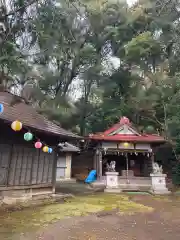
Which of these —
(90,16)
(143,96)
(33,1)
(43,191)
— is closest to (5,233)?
(43,191)

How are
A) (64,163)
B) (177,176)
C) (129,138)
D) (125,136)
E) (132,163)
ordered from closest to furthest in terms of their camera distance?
1. (177,176)
2. (129,138)
3. (125,136)
4. (132,163)
5. (64,163)

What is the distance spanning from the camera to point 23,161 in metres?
8.34

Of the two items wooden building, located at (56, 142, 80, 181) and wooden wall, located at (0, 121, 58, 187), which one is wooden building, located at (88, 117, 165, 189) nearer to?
wooden building, located at (56, 142, 80, 181)

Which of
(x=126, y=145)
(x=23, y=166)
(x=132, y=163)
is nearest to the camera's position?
(x=23, y=166)

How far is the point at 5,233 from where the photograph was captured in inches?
190

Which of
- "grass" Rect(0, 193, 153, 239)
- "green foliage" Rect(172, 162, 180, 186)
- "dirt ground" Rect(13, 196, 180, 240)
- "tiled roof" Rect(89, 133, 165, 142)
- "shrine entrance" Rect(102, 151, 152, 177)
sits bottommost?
"dirt ground" Rect(13, 196, 180, 240)

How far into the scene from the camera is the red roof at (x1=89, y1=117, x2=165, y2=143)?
539 inches

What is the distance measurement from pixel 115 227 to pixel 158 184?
25.8 feet

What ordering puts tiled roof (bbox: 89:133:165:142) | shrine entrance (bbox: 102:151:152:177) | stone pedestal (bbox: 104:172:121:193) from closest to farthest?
stone pedestal (bbox: 104:172:121:193) → tiled roof (bbox: 89:133:165:142) → shrine entrance (bbox: 102:151:152:177)

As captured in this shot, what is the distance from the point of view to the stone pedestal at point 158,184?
1209 cm

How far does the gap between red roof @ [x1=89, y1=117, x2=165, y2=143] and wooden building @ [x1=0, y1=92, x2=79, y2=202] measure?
186 inches

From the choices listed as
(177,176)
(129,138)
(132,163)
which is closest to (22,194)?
(129,138)

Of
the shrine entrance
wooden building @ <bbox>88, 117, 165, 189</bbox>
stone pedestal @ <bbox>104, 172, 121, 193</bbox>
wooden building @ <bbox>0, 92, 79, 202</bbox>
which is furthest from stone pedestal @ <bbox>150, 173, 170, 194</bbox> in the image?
wooden building @ <bbox>0, 92, 79, 202</bbox>

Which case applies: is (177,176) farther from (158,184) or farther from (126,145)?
(126,145)
